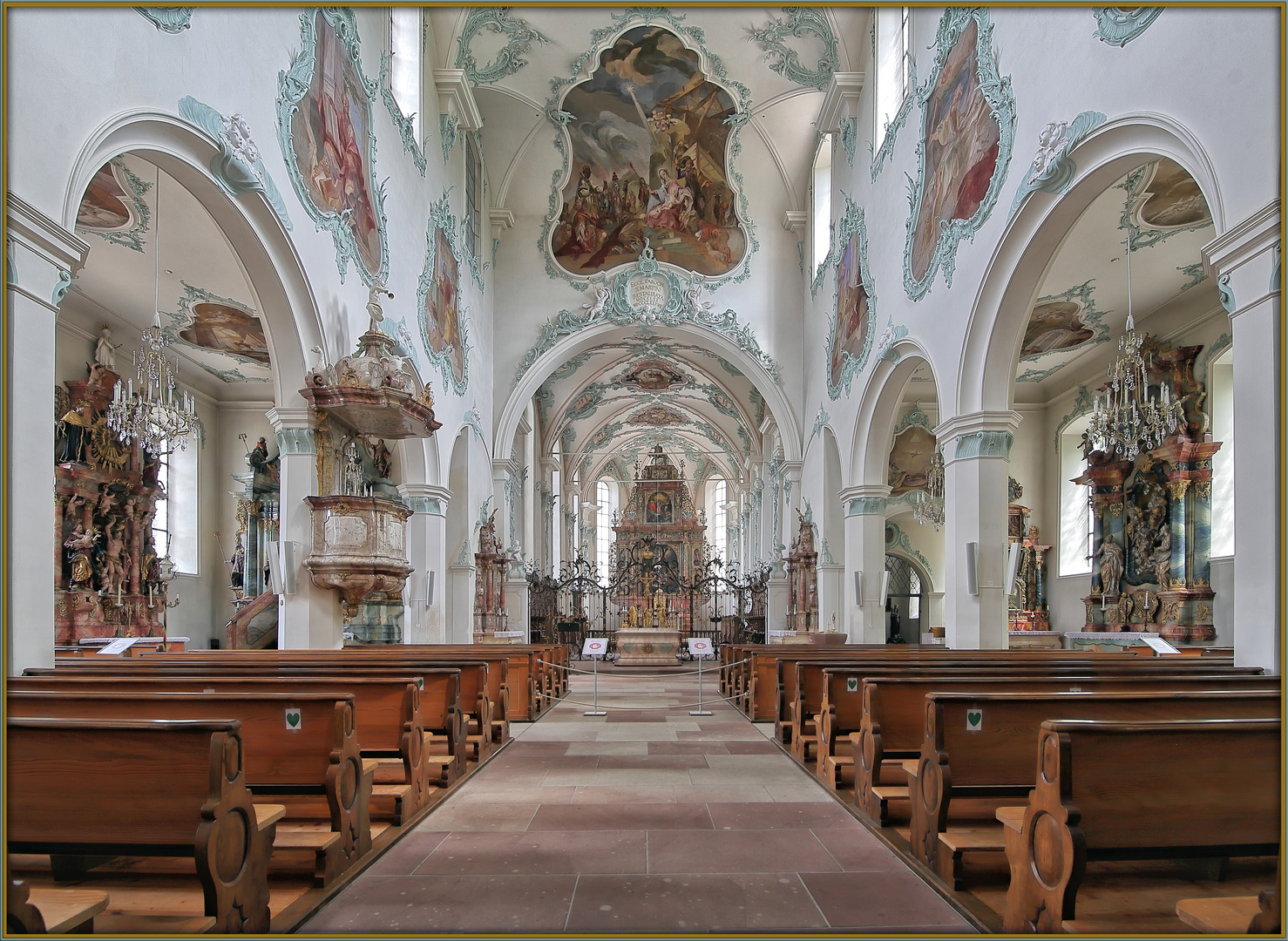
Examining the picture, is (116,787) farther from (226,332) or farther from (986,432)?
(226,332)

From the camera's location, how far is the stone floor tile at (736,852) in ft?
12.6

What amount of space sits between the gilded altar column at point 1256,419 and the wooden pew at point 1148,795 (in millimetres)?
2453

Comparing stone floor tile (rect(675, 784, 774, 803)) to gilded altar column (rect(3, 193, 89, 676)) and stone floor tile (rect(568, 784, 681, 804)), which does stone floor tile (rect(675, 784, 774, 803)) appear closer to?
stone floor tile (rect(568, 784, 681, 804))

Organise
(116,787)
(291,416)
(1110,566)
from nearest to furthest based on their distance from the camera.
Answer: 1. (116,787)
2. (291,416)
3. (1110,566)

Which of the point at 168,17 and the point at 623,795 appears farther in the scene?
the point at 168,17

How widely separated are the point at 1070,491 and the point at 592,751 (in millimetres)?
14249

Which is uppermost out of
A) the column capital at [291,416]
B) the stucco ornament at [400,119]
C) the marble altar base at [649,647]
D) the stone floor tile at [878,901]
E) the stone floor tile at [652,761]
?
the stucco ornament at [400,119]

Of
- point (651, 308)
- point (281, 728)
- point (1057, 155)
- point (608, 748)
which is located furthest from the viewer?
point (651, 308)

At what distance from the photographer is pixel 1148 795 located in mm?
2768

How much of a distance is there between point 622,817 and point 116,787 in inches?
104

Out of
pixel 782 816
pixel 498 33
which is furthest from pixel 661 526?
pixel 782 816

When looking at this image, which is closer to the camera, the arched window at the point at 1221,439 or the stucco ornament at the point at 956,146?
the stucco ornament at the point at 956,146

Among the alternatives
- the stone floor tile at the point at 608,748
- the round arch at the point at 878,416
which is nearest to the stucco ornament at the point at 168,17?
the stone floor tile at the point at 608,748

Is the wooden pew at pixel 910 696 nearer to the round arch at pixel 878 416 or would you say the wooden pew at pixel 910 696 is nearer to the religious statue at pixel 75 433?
the round arch at pixel 878 416
